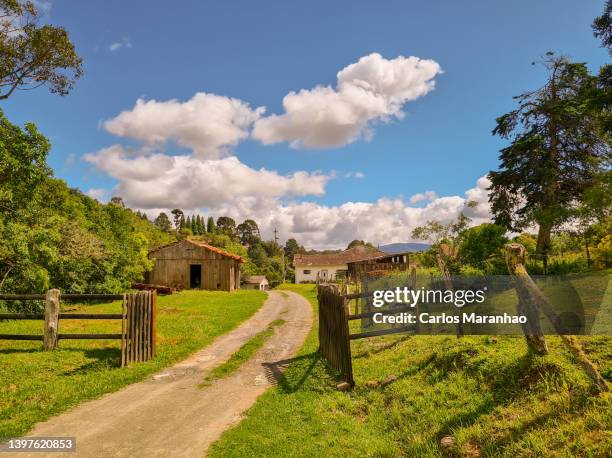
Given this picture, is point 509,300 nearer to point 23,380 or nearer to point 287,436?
point 287,436

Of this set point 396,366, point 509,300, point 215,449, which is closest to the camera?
point 215,449

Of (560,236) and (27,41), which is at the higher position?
(27,41)

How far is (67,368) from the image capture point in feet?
29.4

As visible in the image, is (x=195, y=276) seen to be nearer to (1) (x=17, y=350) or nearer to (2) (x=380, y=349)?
(1) (x=17, y=350)

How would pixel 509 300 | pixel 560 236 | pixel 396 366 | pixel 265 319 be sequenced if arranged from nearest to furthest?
pixel 396 366
pixel 509 300
pixel 265 319
pixel 560 236

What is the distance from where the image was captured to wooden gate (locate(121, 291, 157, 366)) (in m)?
9.67

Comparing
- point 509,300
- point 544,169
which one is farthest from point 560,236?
point 509,300

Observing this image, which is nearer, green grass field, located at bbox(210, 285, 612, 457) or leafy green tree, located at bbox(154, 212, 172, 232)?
green grass field, located at bbox(210, 285, 612, 457)

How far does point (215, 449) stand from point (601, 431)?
4.97 meters

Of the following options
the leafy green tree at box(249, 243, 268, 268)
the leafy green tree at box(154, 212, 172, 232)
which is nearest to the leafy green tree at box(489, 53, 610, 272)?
the leafy green tree at box(249, 243, 268, 268)

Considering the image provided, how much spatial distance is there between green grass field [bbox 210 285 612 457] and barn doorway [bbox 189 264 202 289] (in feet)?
104

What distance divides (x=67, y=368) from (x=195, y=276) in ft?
104

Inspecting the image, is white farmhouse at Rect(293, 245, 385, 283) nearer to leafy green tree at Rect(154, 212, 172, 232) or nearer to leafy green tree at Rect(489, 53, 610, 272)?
leafy green tree at Rect(489, 53, 610, 272)

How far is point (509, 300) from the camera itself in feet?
44.2
